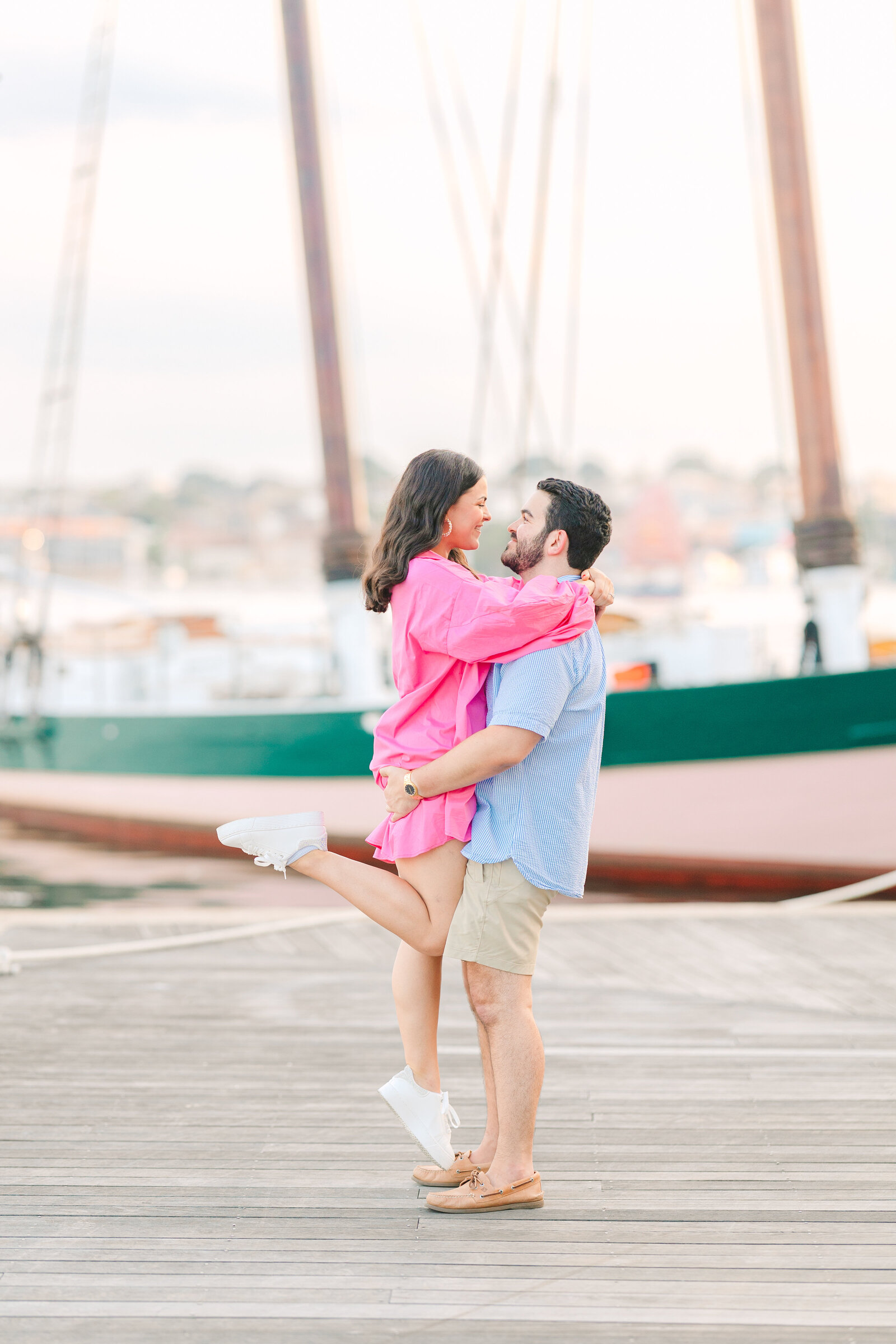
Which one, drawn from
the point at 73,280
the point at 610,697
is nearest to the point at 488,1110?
the point at 610,697

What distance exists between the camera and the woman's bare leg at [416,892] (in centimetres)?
183

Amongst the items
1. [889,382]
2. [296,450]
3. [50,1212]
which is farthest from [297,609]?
[296,450]

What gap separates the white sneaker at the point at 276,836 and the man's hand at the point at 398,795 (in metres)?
0.11

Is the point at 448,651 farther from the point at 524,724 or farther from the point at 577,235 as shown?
the point at 577,235

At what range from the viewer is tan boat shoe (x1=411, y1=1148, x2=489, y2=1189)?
1.91 meters

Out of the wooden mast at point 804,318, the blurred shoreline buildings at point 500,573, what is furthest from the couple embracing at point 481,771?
the wooden mast at point 804,318

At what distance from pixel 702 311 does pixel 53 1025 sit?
37.7 ft

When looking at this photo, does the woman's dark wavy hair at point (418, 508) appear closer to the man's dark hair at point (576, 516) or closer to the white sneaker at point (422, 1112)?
the man's dark hair at point (576, 516)

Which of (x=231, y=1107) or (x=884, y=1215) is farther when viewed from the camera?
(x=231, y=1107)

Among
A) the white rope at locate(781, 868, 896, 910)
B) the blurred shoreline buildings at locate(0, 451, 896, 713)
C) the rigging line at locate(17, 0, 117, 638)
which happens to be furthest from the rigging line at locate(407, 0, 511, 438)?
the white rope at locate(781, 868, 896, 910)

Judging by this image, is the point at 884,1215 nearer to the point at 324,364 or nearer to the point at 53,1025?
the point at 53,1025

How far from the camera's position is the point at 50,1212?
72.7 inches

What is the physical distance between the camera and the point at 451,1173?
191 centimetres

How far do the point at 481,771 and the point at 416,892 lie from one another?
0.25m
